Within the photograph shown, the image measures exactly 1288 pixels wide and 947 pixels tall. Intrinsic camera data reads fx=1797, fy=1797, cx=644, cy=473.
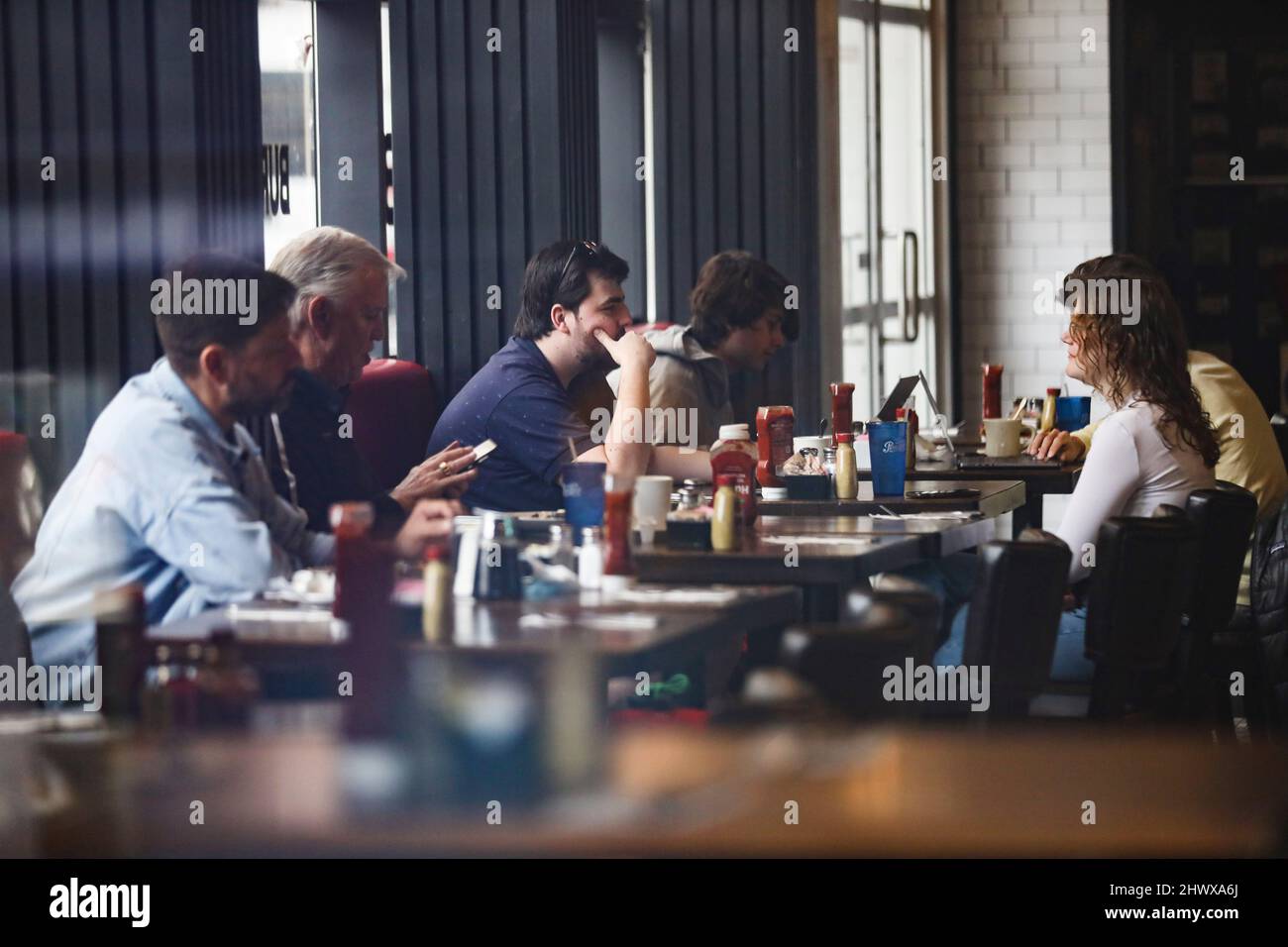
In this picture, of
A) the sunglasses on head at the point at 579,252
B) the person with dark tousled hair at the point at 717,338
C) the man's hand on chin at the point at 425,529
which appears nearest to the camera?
the man's hand on chin at the point at 425,529

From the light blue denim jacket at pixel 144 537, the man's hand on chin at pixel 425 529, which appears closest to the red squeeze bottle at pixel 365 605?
the light blue denim jacket at pixel 144 537

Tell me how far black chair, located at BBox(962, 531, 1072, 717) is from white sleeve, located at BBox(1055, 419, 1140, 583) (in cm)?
74

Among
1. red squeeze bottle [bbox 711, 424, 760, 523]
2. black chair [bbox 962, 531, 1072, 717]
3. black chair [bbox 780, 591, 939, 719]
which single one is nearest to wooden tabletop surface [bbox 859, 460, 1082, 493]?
red squeeze bottle [bbox 711, 424, 760, 523]

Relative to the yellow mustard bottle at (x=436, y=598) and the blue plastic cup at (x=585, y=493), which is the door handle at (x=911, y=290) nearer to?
the blue plastic cup at (x=585, y=493)

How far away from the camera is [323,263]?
3.87 metres

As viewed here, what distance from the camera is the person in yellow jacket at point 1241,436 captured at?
4766 millimetres

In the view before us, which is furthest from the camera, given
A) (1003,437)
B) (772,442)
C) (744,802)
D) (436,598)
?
(1003,437)

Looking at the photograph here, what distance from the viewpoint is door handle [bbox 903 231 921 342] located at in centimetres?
864

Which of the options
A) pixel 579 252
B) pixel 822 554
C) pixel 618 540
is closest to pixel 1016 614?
pixel 822 554

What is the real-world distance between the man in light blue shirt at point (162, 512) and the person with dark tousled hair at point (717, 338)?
90.9 inches

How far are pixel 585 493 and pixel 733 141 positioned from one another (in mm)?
3605

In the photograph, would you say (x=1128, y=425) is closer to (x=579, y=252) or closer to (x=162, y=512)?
(x=579, y=252)

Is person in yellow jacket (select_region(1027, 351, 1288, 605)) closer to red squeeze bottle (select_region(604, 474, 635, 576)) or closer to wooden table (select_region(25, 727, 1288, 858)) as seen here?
red squeeze bottle (select_region(604, 474, 635, 576))
